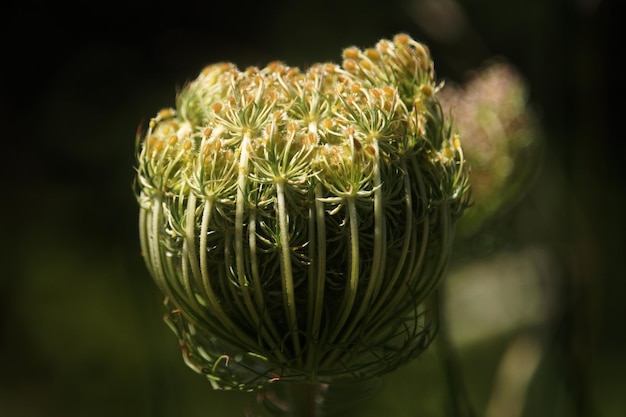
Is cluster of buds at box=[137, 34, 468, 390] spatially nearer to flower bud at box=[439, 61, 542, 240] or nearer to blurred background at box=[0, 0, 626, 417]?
blurred background at box=[0, 0, 626, 417]

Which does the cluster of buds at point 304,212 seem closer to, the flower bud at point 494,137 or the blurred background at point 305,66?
the blurred background at point 305,66

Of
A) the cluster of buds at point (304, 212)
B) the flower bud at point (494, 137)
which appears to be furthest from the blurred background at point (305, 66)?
the cluster of buds at point (304, 212)

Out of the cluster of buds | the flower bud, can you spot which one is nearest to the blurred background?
the flower bud

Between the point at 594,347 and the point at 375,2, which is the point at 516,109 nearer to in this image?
the point at 594,347

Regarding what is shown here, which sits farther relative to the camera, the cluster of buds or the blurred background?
the blurred background

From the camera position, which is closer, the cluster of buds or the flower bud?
the cluster of buds
